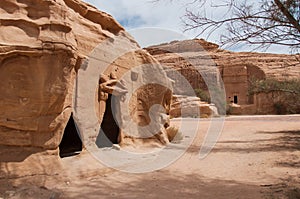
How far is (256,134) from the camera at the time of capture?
39.4 ft

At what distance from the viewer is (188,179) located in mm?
5949

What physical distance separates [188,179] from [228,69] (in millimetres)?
31617

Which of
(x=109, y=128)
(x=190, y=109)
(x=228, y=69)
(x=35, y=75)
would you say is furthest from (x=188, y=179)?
(x=228, y=69)

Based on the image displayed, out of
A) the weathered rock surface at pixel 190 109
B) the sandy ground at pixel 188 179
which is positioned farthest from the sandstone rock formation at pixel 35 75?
the weathered rock surface at pixel 190 109

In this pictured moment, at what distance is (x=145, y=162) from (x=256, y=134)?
22.4 feet

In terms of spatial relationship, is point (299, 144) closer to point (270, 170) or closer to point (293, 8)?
point (270, 170)

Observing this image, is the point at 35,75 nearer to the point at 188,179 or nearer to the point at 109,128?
the point at 188,179

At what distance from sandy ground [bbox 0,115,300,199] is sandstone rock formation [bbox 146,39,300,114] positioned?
72.9 feet

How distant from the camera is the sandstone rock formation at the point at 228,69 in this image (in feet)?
109

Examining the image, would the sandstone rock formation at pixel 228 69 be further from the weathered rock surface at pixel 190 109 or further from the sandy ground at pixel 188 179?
the sandy ground at pixel 188 179

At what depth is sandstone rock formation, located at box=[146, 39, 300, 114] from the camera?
33.2m

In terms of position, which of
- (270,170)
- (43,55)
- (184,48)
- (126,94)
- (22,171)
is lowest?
(270,170)

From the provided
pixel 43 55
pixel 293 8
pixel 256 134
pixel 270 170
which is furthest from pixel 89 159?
pixel 256 134

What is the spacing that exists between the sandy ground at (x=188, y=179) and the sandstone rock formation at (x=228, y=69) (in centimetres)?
2222
